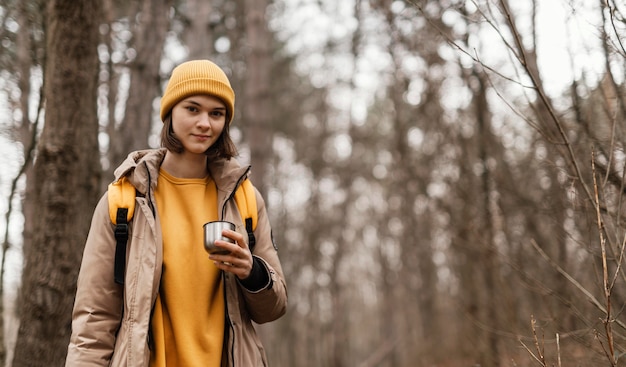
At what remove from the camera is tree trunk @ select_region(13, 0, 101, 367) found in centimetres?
309

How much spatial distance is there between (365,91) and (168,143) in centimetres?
1461

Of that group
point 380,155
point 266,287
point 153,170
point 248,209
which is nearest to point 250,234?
point 248,209

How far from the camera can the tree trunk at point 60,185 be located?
122 inches

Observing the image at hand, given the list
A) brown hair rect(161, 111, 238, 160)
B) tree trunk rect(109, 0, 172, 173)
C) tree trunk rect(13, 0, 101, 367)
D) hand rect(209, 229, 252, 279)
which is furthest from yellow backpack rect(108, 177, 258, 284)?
tree trunk rect(109, 0, 172, 173)

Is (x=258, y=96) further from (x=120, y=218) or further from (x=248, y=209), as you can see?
(x=120, y=218)

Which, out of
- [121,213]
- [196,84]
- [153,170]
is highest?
[196,84]

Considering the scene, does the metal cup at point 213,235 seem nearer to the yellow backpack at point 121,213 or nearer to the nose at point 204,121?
the yellow backpack at point 121,213

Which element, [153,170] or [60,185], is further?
[60,185]

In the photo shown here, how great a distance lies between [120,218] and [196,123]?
1.74 feet

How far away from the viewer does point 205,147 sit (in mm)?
2490

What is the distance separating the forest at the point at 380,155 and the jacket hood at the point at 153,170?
973 millimetres

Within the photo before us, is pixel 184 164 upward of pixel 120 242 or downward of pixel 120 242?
upward

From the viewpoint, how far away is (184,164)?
2572mm

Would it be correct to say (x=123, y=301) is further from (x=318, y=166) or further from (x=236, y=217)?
(x=318, y=166)
